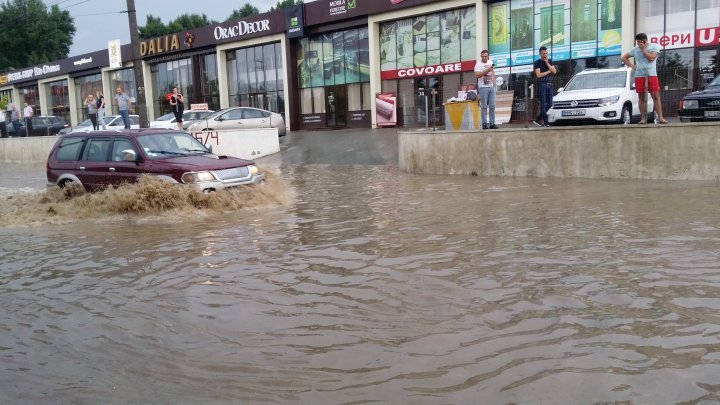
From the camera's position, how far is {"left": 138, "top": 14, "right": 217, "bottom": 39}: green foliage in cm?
8225

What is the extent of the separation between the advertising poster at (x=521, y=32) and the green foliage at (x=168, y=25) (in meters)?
63.3

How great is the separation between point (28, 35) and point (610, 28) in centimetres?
7205

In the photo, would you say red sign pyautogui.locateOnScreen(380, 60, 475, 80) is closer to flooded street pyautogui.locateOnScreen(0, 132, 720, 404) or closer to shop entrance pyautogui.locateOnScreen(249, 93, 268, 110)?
shop entrance pyautogui.locateOnScreen(249, 93, 268, 110)

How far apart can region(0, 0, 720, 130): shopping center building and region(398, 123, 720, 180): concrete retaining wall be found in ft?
6.96

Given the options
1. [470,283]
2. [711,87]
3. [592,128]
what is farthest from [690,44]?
[470,283]

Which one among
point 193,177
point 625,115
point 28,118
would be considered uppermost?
point 28,118

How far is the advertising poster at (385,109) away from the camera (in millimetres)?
30984

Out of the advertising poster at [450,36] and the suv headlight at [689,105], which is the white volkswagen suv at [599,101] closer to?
the suv headlight at [689,105]

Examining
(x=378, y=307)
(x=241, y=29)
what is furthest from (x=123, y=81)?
(x=378, y=307)

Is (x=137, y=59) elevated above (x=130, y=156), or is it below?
above

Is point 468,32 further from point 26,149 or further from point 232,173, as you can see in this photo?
point 26,149

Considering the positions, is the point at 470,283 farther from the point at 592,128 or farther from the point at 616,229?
the point at 592,128

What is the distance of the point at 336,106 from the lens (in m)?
34.3

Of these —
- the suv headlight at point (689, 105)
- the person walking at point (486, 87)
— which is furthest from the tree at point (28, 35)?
the suv headlight at point (689, 105)
